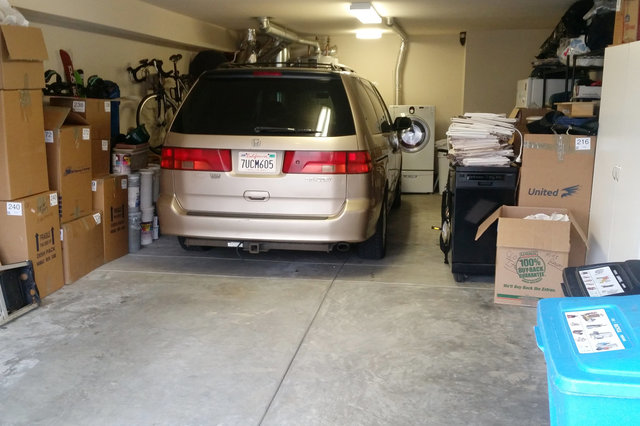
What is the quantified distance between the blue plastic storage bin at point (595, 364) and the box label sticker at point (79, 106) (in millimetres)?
4391

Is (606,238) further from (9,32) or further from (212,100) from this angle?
(9,32)

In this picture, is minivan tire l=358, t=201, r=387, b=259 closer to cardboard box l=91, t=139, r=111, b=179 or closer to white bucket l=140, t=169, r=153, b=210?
white bucket l=140, t=169, r=153, b=210

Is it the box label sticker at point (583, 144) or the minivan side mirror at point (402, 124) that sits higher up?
the minivan side mirror at point (402, 124)

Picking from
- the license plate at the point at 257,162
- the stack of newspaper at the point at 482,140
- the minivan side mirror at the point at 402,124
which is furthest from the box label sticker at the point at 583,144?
the minivan side mirror at the point at 402,124

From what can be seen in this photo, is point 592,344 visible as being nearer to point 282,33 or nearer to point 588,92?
point 588,92

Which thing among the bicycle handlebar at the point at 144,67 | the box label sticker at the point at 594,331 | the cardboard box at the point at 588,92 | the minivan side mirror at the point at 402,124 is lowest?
the box label sticker at the point at 594,331

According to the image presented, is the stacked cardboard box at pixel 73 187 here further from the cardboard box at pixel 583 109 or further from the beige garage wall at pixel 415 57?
the cardboard box at pixel 583 109

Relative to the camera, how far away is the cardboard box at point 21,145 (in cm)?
390

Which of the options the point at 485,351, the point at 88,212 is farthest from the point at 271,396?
the point at 88,212

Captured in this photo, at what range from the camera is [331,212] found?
4.38 m

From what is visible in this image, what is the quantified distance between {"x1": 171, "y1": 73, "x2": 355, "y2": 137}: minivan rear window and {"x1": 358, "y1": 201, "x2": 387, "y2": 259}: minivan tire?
3.63ft

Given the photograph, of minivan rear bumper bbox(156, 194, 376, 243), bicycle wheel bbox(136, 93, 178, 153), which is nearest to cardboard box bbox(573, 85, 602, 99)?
minivan rear bumper bbox(156, 194, 376, 243)

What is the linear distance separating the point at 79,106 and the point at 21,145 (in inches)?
38.0

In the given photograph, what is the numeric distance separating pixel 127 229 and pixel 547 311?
14.8 feet
